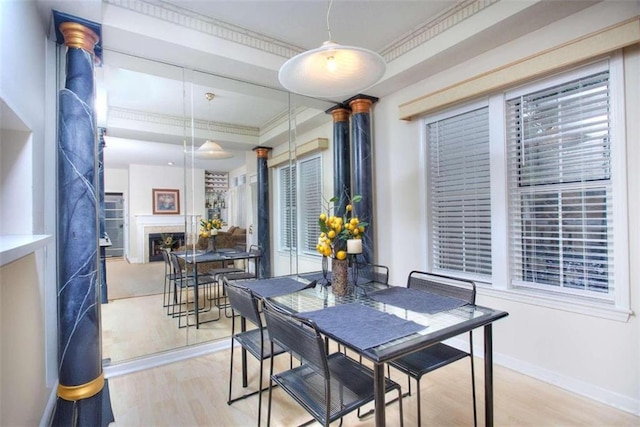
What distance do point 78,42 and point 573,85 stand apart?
3292mm

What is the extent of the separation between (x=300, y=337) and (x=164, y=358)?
6.41 feet

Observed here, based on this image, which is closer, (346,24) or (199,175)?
(346,24)

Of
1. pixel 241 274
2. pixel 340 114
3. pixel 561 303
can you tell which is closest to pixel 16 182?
pixel 241 274

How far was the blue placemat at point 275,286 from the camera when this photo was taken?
6.52ft

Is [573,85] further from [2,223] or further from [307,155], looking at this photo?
[2,223]

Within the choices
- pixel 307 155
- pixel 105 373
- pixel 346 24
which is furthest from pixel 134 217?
pixel 346 24

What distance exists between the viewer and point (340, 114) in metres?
3.61

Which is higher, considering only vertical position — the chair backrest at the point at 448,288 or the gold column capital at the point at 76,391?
the chair backrest at the point at 448,288

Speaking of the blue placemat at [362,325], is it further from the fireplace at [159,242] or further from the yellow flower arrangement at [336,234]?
the fireplace at [159,242]

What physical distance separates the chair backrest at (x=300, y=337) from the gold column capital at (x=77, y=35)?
2096 mm

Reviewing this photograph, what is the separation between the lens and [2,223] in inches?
63.8

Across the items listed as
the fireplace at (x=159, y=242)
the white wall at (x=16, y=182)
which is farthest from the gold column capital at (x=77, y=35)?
the fireplace at (x=159, y=242)

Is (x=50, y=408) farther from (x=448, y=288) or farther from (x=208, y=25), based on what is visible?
(x=208, y=25)

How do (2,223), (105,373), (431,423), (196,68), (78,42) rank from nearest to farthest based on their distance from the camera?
1. (2,223)
2. (431,423)
3. (78,42)
4. (105,373)
5. (196,68)
